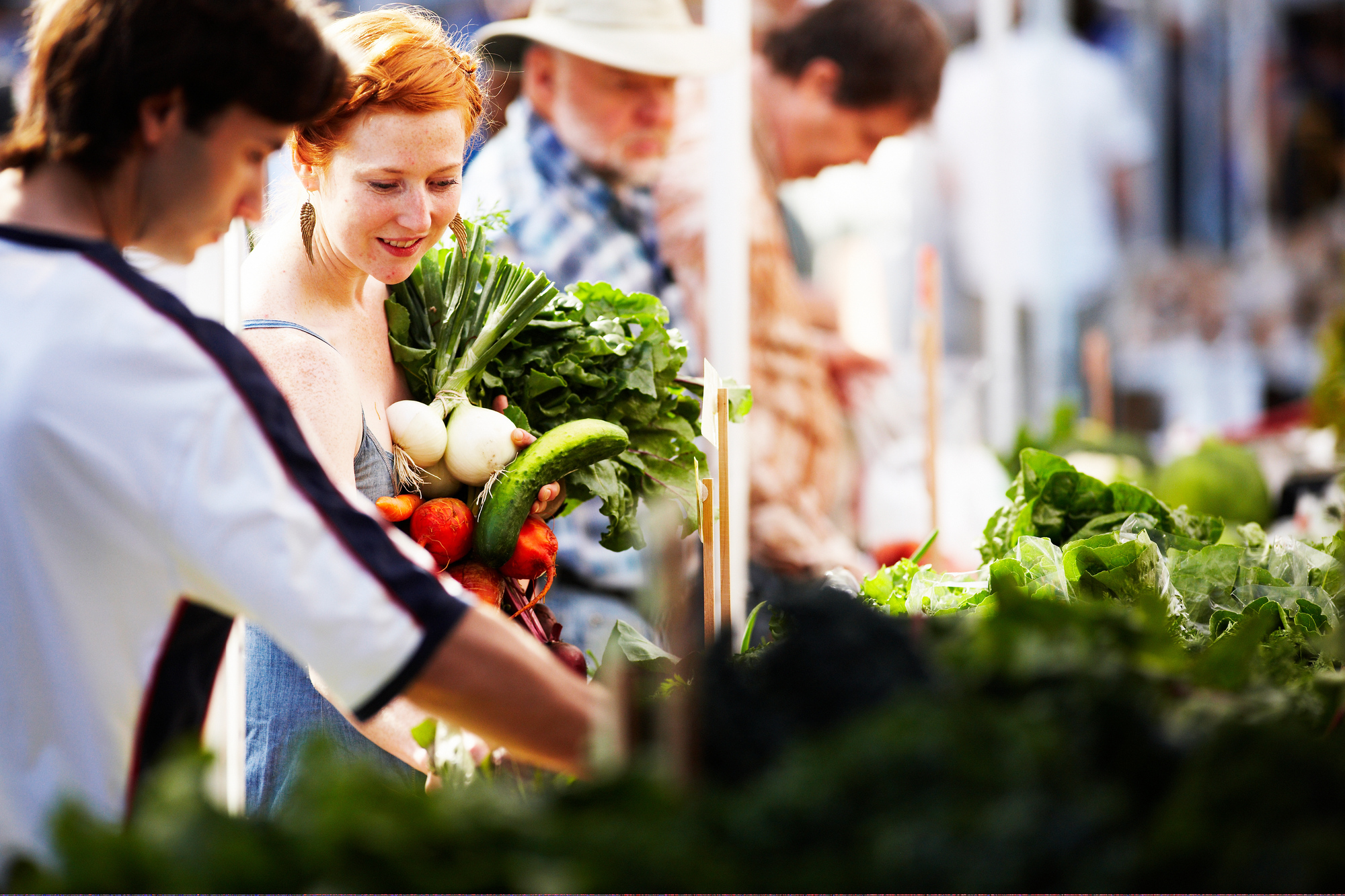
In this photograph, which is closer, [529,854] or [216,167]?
[529,854]

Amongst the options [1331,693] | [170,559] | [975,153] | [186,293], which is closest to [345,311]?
[170,559]

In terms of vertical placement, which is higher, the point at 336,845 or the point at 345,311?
the point at 345,311

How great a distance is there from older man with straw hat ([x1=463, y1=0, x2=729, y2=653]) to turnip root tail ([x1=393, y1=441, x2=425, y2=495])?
3.79 feet

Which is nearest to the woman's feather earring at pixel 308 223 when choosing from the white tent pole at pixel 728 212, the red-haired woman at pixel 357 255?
the red-haired woman at pixel 357 255

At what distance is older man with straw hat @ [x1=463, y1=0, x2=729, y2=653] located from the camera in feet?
9.55

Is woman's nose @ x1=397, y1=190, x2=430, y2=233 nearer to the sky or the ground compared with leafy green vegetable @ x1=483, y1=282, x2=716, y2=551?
nearer to the sky

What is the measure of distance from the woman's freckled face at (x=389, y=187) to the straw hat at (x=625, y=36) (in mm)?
1487

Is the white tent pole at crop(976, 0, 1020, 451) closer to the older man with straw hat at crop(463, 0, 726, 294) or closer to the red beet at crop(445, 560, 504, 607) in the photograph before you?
the older man with straw hat at crop(463, 0, 726, 294)

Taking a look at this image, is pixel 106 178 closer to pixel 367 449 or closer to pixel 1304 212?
pixel 367 449

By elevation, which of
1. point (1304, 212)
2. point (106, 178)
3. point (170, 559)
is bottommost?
point (1304, 212)

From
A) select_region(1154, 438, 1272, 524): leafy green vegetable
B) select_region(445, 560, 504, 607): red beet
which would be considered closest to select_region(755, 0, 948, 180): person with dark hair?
select_region(1154, 438, 1272, 524): leafy green vegetable

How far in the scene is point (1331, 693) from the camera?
1.05m

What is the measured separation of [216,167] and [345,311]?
0.62m

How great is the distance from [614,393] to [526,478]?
0.79 feet
